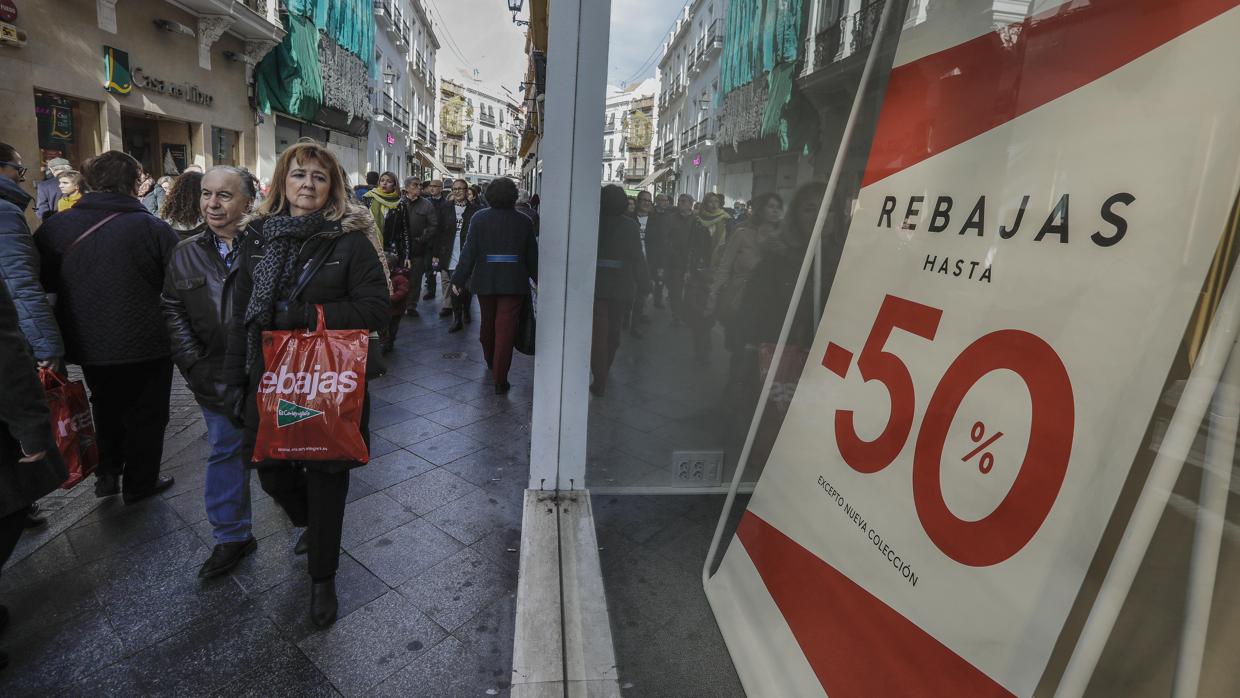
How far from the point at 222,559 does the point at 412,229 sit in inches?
228

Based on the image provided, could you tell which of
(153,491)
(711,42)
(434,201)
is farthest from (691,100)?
(434,201)

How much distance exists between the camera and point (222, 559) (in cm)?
284

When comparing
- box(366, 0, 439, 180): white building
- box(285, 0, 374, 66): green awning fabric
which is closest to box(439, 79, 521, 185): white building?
box(366, 0, 439, 180): white building

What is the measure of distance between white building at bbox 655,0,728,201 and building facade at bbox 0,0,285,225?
406 inches

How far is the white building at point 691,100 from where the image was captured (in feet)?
9.97


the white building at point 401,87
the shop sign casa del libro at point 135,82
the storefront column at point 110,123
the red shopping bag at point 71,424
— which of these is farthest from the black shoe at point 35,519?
the white building at point 401,87

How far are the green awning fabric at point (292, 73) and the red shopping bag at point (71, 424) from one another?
50.5ft

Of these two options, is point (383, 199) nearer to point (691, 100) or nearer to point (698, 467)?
point (691, 100)

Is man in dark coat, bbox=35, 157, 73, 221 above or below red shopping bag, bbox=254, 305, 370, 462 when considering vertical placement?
above

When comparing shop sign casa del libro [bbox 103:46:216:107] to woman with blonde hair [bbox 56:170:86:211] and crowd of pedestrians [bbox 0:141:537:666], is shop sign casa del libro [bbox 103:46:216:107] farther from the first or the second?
crowd of pedestrians [bbox 0:141:537:666]

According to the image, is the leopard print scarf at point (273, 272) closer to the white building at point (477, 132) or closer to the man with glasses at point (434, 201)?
the man with glasses at point (434, 201)

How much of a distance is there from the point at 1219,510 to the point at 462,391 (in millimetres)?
5263

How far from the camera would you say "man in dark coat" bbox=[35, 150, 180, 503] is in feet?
10.1

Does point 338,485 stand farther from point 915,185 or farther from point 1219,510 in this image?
point 1219,510
